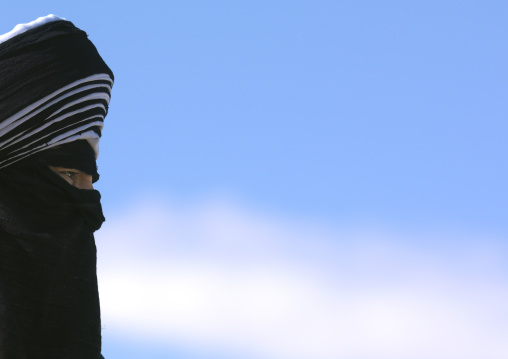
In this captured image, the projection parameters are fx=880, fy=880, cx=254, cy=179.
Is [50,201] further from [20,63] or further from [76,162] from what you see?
[20,63]

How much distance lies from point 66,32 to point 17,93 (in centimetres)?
37

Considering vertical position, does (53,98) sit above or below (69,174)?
above

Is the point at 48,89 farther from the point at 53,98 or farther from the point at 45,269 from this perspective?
the point at 45,269

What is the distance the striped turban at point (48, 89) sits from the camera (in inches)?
125

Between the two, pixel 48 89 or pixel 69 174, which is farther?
pixel 69 174

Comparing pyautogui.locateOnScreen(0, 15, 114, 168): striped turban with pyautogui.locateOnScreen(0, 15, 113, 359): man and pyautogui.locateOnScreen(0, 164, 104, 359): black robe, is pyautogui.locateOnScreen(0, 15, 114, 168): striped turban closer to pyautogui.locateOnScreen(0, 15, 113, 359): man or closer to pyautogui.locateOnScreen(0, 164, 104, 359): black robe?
pyautogui.locateOnScreen(0, 15, 113, 359): man

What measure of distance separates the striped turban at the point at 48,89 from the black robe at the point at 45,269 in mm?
130

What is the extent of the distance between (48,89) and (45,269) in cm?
66

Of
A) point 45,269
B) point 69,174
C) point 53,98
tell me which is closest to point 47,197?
point 69,174

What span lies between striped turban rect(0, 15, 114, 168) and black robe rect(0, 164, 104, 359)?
5.1 inches

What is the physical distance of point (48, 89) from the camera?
3.24 m

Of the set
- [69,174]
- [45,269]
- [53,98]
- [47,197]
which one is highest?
[53,98]

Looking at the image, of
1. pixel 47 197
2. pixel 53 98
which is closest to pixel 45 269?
pixel 47 197

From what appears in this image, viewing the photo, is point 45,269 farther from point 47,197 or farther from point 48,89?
point 48,89
